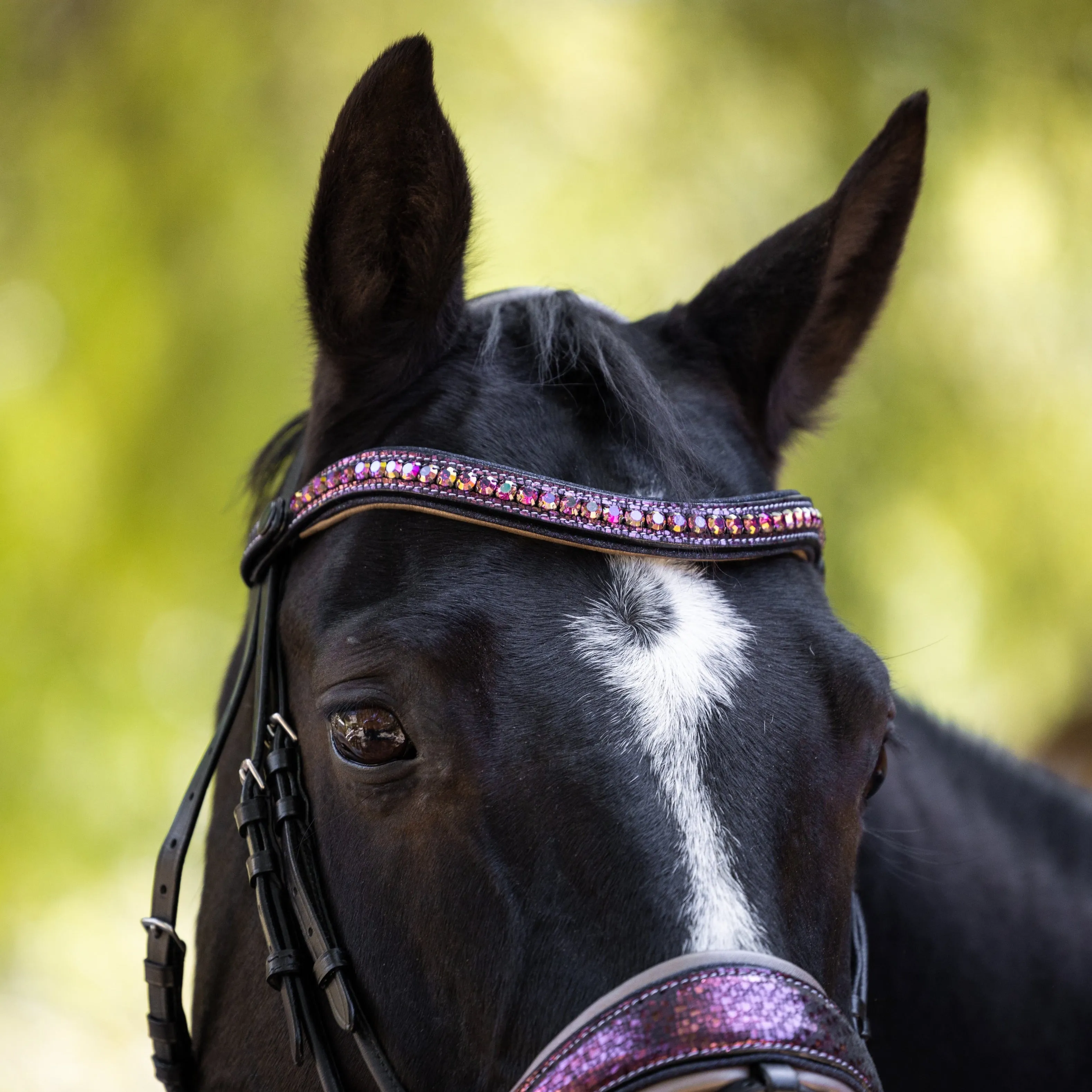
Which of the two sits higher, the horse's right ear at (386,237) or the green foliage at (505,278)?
the green foliage at (505,278)

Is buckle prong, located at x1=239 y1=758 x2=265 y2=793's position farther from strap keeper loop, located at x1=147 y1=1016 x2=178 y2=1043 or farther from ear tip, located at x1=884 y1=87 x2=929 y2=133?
ear tip, located at x1=884 y1=87 x2=929 y2=133

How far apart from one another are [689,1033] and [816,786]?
43cm

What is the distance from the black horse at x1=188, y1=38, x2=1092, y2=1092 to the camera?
1.44 meters

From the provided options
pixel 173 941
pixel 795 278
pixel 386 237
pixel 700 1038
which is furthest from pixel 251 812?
pixel 795 278

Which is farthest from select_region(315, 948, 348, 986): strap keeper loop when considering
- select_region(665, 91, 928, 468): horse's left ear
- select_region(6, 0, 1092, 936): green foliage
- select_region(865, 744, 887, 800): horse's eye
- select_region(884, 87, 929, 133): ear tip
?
select_region(6, 0, 1092, 936): green foliage

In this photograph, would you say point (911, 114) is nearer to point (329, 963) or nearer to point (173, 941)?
point (329, 963)

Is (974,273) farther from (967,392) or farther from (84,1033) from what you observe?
(84,1033)

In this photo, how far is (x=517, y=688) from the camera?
150 cm

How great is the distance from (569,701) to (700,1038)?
0.45 m

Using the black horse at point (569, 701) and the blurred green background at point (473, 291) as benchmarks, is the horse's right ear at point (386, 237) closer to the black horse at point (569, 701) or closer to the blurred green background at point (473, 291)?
the black horse at point (569, 701)

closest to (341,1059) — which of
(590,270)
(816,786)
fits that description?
(816,786)

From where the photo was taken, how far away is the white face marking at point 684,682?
54.2 inches

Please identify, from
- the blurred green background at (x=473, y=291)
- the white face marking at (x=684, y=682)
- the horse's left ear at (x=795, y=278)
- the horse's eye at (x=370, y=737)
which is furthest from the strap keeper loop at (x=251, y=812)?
the blurred green background at (x=473, y=291)

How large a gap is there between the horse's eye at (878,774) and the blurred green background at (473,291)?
13.8 feet
